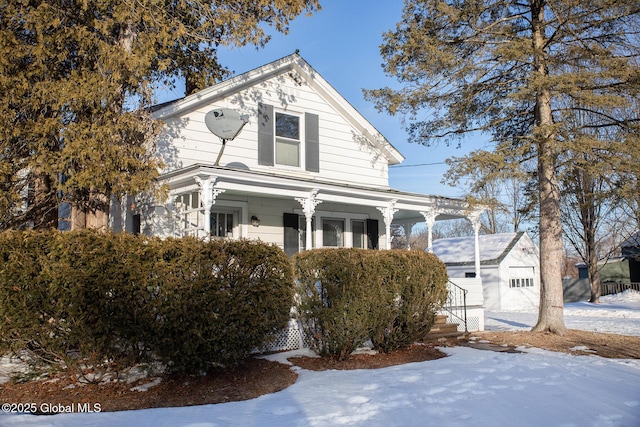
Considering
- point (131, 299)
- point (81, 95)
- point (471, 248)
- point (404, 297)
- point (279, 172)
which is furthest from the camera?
point (471, 248)

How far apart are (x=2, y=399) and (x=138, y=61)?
20.2 ft

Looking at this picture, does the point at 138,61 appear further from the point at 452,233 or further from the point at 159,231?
the point at 452,233

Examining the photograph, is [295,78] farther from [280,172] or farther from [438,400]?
[438,400]

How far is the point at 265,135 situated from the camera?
12.4 m

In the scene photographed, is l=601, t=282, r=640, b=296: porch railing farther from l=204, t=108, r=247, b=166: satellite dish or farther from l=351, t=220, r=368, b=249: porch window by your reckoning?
l=204, t=108, r=247, b=166: satellite dish

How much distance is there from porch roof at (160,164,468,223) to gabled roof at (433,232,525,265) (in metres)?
10.3

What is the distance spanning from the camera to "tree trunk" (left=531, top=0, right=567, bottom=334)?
11.6 m

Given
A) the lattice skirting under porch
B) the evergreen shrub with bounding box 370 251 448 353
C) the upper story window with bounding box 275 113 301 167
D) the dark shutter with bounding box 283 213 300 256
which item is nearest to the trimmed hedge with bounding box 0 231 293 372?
the evergreen shrub with bounding box 370 251 448 353

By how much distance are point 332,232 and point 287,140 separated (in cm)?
276

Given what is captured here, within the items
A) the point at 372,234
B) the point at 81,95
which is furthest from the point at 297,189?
the point at 81,95

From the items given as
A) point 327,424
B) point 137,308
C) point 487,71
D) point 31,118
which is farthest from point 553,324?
point 31,118

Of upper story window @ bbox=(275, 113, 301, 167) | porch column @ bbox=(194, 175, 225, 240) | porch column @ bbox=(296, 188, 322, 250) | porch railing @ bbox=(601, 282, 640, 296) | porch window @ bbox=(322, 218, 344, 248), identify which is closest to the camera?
porch column @ bbox=(194, 175, 225, 240)

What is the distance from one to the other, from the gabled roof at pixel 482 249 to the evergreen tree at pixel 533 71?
37.3ft

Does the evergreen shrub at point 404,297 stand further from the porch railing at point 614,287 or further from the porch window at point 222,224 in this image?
the porch railing at point 614,287
